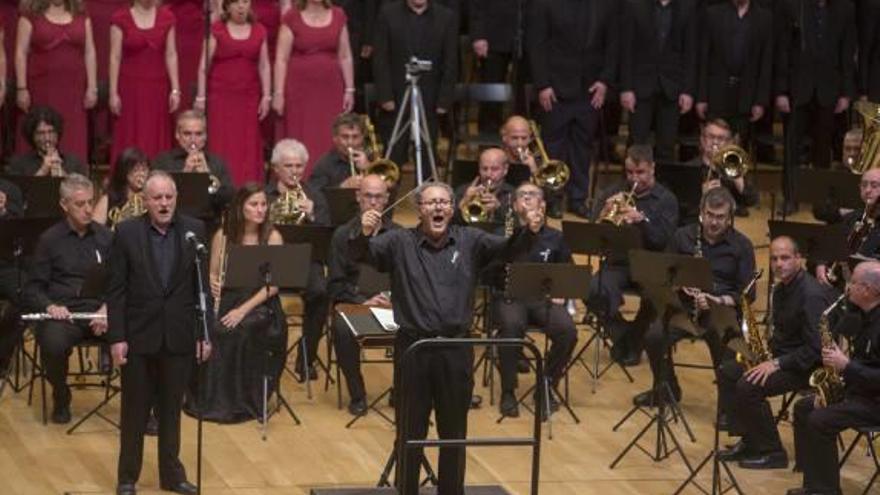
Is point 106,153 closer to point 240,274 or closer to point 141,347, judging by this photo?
point 240,274

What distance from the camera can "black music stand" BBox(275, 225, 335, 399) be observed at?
36.8 ft

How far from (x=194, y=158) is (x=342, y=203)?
108cm

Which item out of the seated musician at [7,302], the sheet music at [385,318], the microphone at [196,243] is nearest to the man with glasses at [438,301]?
the sheet music at [385,318]

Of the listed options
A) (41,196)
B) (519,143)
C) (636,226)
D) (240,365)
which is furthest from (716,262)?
(41,196)

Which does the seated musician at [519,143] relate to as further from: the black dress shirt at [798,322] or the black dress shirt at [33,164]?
the black dress shirt at [33,164]

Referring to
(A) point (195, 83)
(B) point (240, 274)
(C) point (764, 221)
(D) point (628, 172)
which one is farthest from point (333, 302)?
(C) point (764, 221)

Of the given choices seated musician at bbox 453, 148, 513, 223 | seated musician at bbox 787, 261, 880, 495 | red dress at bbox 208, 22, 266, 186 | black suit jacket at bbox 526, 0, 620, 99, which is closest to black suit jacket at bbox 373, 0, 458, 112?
black suit jacket at bbox 526, 0, 620, 99

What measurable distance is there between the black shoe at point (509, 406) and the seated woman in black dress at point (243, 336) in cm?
126

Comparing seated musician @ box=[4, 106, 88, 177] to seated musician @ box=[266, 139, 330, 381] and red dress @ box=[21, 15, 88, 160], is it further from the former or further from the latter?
seated musician @ box=[266, 139, 330, 381]

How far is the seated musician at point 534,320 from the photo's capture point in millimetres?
11203

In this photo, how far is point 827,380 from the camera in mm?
9930

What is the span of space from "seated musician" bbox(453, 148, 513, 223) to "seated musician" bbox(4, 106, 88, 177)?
2433 millimetres

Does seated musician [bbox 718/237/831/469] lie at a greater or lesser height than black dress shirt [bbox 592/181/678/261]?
lesser

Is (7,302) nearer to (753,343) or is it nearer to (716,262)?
(716,262)
